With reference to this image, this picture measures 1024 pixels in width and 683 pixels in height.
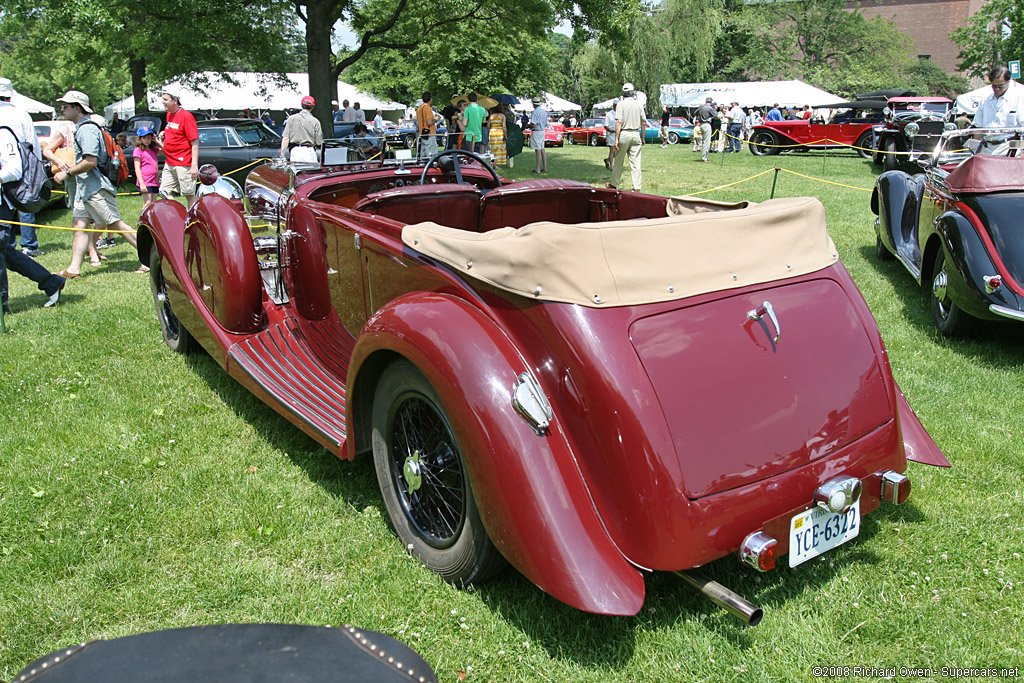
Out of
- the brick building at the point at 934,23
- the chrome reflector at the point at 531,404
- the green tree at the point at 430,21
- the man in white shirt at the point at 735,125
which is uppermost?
the brick building at the point at 934,23

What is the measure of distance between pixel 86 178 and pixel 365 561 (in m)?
6.49

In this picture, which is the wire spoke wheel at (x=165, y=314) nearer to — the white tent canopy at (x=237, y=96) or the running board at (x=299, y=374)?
the running board at (x=299, y=374)

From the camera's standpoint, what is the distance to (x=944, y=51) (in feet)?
243

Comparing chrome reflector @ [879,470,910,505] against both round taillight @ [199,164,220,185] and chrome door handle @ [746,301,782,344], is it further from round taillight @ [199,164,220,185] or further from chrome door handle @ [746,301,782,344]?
round taillight @ [199,164,220,185]

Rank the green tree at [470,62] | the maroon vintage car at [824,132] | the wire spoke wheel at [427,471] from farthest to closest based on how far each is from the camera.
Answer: the maroon vintage car at [824,132] < the green tree at [470,62] < the wire spoke wheel at [427,471]

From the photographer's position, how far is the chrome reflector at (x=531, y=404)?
238 cm

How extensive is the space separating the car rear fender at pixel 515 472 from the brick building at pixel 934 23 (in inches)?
3349

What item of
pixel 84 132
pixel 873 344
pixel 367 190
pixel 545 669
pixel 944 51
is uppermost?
pixel 944 51

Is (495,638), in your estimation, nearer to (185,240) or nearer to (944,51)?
(185,240)

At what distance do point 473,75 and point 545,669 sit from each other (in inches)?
1453

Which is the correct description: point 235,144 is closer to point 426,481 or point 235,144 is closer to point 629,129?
point 629,129

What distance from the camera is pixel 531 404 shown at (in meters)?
2.39

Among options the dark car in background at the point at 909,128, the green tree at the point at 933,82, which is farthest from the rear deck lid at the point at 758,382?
the green tree at the point at 933,82

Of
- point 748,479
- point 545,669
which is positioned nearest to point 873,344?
point 748,479
